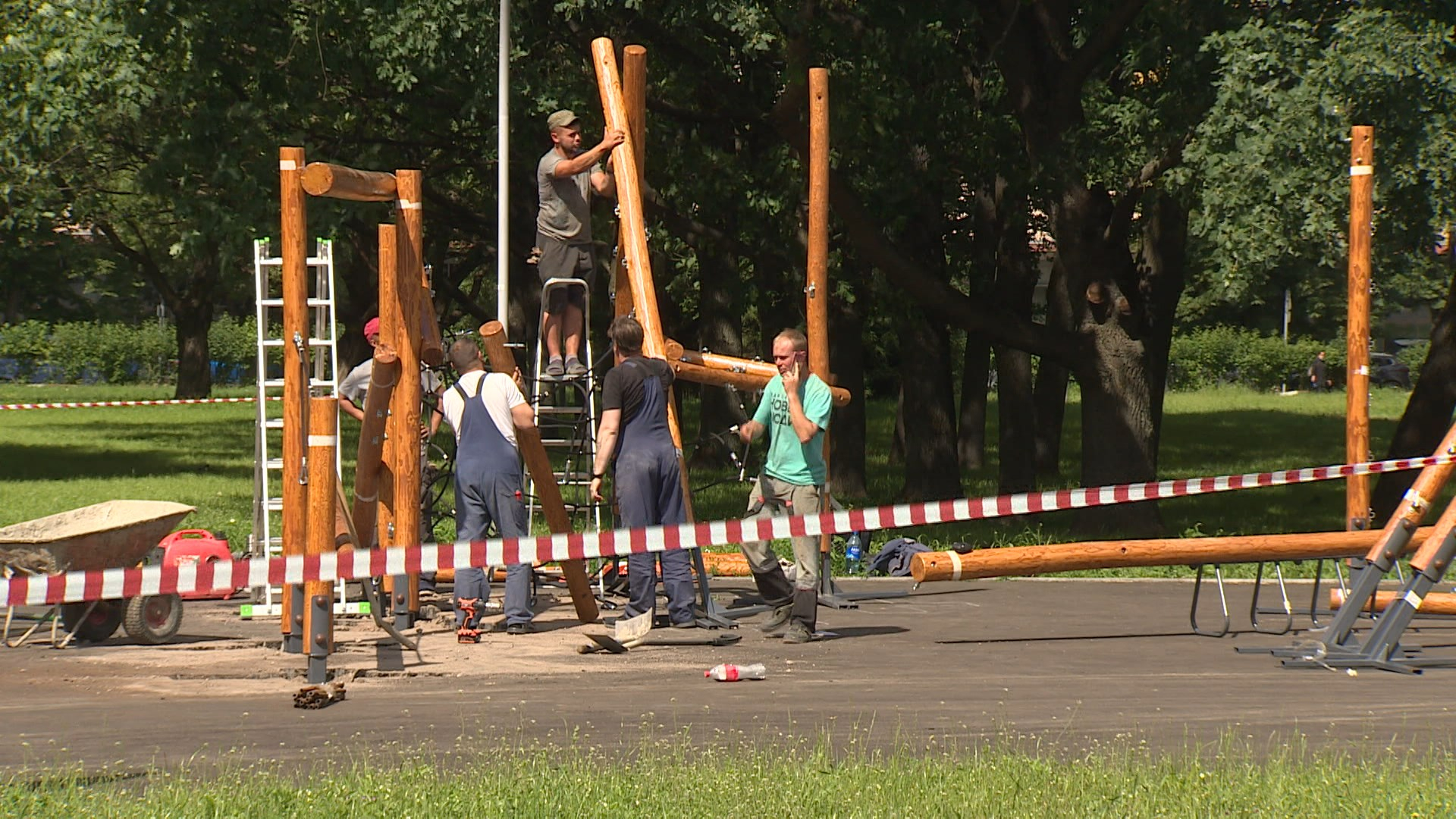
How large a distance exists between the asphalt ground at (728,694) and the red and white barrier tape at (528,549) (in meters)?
0.67

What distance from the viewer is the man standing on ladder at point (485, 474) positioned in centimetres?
1272

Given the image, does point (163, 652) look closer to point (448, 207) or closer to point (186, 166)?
point (186, 166)

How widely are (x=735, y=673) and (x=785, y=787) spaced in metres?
3.63

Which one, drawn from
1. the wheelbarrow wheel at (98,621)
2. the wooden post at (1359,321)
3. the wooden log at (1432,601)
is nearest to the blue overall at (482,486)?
the wheelbarrow wheel at (98,621)

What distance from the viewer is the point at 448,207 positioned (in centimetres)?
3097

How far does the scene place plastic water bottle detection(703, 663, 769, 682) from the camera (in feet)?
35.6

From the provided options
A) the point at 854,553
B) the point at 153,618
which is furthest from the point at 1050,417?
the point at 153,618

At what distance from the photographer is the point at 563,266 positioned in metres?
14.6

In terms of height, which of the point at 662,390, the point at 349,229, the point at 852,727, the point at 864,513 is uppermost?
the point at 349,229

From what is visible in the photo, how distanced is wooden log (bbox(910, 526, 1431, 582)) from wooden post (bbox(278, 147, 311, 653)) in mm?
4099

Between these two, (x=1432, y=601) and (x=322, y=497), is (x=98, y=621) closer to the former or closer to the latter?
(x=322, y=497)

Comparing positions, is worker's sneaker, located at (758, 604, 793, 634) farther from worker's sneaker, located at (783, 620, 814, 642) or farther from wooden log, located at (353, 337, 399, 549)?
wooden log, located at (353, 337, 399, 549)

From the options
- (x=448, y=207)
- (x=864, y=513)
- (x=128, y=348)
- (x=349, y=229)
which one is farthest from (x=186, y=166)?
(x=128, y=348)

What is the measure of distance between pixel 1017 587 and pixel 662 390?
14.9 ft
